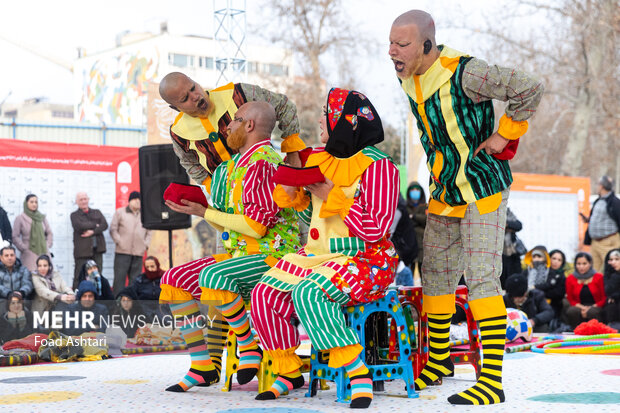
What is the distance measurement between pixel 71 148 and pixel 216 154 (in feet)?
16.5

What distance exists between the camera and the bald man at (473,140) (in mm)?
3086

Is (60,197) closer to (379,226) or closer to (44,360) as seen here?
(44,360)

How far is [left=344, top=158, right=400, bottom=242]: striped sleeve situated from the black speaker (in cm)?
419

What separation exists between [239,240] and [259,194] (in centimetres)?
25

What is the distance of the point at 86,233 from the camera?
812 centimetres

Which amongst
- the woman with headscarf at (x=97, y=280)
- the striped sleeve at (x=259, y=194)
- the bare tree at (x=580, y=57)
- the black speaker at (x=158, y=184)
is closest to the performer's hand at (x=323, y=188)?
the striped sleeve at (x=259, y=194)

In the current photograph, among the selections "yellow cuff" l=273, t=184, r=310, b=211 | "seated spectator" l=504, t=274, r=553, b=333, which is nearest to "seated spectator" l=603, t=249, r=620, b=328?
"seated spectator" l=504, t=274, r=553, b=333

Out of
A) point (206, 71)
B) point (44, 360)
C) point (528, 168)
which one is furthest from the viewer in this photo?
point (206, 71)

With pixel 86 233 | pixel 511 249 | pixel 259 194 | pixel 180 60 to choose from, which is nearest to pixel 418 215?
pixel 511 249

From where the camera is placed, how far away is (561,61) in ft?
63.5

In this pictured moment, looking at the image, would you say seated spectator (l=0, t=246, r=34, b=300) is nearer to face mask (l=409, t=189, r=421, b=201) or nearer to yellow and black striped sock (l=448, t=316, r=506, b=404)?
face mask (l=409, t=189, r=421, b=201)

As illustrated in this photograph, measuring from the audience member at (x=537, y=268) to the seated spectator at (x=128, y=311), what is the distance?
411 centimetres

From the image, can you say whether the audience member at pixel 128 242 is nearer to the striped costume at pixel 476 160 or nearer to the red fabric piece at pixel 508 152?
the striped costume at pixel 476 160

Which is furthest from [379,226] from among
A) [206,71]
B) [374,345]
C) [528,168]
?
[206,71]
